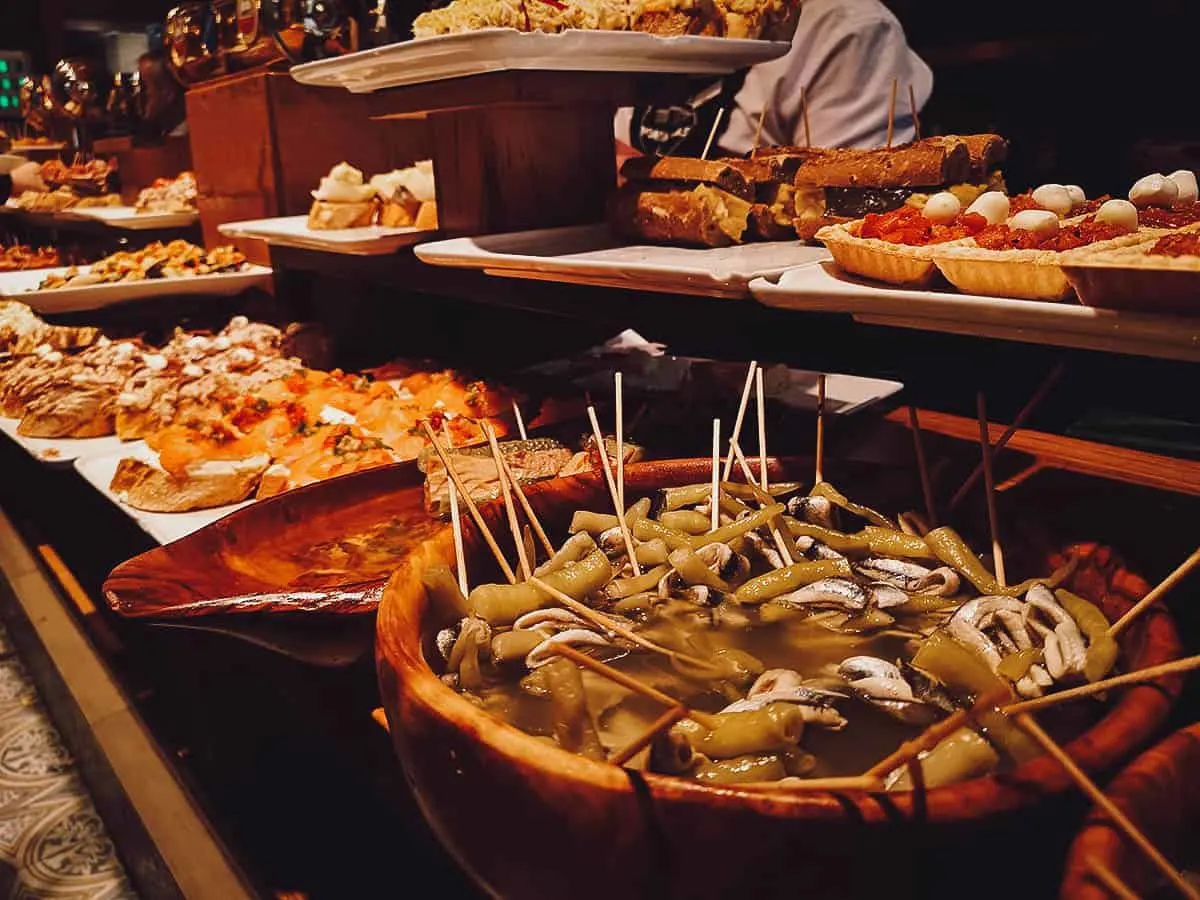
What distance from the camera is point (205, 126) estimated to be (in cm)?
383

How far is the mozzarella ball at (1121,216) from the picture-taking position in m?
1.23

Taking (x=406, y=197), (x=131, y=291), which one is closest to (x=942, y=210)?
(x=406, y=197)

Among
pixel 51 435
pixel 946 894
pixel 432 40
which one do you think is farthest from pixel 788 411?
pixel 51 435

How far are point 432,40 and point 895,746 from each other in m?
1.44

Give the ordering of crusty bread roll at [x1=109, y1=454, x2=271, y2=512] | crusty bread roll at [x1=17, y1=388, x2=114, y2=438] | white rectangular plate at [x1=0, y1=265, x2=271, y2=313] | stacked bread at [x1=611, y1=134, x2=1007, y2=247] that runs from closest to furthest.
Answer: stacked bread at [x1=611, y1=134, x2=1007, y2=247] → crusty bread roll at [x1=109, y1=454, x2=271, y2=512] → crusty bread roll at [x1=17, y1=388, x2=114, y2=438] → white rectangular plate at [x1=0, y1=265, x2=271, y2=313]

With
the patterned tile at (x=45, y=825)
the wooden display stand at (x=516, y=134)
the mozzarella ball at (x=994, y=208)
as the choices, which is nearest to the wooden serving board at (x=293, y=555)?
the wooden display stand at (x=516, y=134)

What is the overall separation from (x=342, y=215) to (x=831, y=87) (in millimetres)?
2682

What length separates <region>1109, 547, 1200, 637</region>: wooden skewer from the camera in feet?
2.64

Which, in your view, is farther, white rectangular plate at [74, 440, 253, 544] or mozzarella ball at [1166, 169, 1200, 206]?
white rectangular plate at [74, 440, 253, 544]

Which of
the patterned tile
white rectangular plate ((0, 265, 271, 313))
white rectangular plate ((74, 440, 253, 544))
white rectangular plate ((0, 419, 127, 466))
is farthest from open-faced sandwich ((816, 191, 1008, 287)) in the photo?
white rectangular plate ((0, 265, 271, 313))

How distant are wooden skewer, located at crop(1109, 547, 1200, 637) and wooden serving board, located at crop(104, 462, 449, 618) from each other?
86 centimetres

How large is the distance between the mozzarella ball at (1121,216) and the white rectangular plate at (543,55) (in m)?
0.89

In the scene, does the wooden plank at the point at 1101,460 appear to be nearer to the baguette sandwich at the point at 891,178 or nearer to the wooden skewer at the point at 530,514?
the baguette sandwich at the point at 891,178

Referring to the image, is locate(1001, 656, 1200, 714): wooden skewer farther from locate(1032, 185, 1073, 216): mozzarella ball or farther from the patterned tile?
the patterned tile
